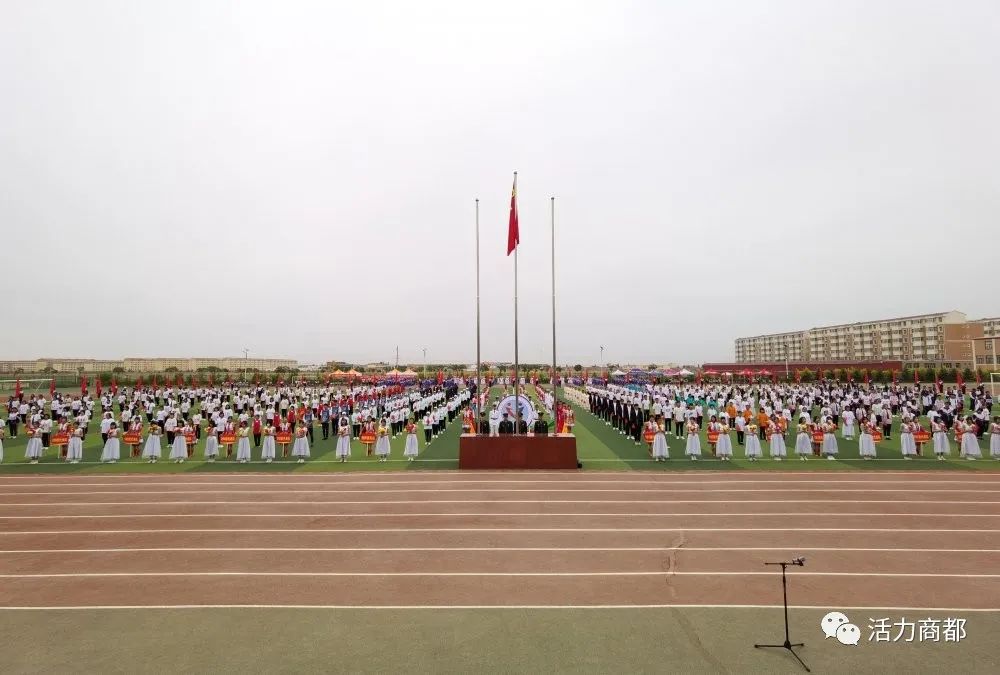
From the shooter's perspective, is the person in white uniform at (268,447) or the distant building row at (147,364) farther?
the distant building row at (147,364)

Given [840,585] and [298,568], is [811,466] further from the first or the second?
[298,568]

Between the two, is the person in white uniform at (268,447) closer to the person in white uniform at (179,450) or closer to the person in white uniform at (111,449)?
the person in white uniform at (179,450)

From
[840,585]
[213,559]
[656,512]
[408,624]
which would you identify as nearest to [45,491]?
[213,559]

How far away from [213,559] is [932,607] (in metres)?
10.4

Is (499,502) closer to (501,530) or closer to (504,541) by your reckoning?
(501,530)

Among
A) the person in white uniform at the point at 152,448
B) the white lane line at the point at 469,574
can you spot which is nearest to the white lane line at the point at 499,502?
the white lane line at the point at 469,574

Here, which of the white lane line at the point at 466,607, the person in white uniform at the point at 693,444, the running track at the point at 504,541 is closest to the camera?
the white lane line at the point at 466,607

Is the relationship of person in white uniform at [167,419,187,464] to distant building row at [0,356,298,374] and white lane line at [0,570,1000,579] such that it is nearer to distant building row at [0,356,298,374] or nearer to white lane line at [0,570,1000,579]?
white lane line at [0,570,1000,579]

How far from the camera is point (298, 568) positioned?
796cm

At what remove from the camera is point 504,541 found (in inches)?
362

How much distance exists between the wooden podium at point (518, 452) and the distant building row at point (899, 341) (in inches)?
2691

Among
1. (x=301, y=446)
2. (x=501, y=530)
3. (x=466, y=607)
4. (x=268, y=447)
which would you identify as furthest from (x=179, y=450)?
(x=466, y=607)

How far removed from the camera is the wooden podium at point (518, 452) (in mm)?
15828

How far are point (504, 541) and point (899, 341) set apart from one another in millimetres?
122855
